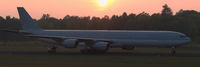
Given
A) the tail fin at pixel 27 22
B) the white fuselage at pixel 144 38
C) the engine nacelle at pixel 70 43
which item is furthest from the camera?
the tail fin at pixel 27 22

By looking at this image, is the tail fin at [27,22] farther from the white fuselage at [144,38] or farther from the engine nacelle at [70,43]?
the engine nacelle at [70,43]

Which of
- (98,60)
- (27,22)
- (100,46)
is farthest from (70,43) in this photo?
(98,60)

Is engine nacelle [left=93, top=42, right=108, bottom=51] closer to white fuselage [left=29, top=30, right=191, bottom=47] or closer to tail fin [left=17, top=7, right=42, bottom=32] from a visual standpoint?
white fuselage [left=29, top=30, right=191, bottom=47]

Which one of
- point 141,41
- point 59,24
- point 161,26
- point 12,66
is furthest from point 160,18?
point 12,66

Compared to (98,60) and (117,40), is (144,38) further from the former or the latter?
(98,60)

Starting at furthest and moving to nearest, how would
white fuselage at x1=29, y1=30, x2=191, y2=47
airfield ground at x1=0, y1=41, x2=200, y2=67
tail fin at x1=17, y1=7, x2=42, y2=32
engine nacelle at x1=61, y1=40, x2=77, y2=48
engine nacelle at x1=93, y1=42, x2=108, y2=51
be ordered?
tail fin at x1=17, y1=7, x2=42, y2=32
white fuselage at x1=29, y1=30, x2=191, y2=47
engine nacelle at x1=61, y1=40, x2=77, y2=48
engine nacelle at x1=93, y1=42, x2=108, y2=51
airfield ground at x1=0, y1=41, x2=200, y2=67

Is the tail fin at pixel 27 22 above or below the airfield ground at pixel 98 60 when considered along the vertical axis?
above

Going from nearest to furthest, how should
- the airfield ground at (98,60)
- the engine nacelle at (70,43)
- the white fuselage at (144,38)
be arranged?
the airfield ground at (98,60), the engine nacelle at (70,43), the white fuselage at (144,38)

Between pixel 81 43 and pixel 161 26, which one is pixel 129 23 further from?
pixel 81 43

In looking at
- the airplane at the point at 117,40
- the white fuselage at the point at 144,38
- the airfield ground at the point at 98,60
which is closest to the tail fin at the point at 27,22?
the airplane at the point at 117,40

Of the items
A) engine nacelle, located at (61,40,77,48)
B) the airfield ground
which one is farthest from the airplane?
the airfield ground

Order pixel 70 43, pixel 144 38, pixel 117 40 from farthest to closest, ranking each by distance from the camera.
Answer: pixel 117 40 → pixel 144 38 → pixel 70 43

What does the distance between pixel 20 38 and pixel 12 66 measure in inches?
2284

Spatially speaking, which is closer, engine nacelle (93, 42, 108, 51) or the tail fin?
engine nacelle (93, 42, 108, 51)
